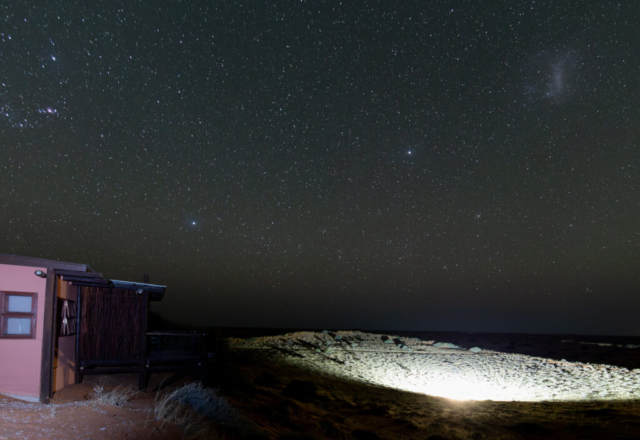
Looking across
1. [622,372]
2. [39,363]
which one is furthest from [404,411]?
[622,372]

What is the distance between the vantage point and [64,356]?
32.6ft

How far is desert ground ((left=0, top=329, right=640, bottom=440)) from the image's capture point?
733 centimetres

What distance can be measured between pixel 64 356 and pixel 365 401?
11.3 metres

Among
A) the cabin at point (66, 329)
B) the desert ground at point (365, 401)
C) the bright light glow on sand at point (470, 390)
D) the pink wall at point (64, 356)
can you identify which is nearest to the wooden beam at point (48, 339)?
the cabin at point (66, 329)

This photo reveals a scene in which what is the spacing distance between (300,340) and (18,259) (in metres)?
28.1

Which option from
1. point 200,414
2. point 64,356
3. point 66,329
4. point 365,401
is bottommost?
point 365,401

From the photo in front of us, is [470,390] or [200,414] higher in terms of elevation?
[200,414]

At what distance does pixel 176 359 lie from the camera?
12.1m

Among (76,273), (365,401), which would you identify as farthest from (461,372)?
(76,273)

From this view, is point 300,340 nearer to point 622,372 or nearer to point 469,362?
point 469,362

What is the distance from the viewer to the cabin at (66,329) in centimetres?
850

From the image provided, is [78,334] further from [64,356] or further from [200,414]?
Answer: [200,414]

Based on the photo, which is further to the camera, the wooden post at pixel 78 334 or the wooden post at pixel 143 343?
the wooden post at pixel 143 343

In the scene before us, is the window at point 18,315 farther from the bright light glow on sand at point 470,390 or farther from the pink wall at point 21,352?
the bright light glow on sand at point 470,390
